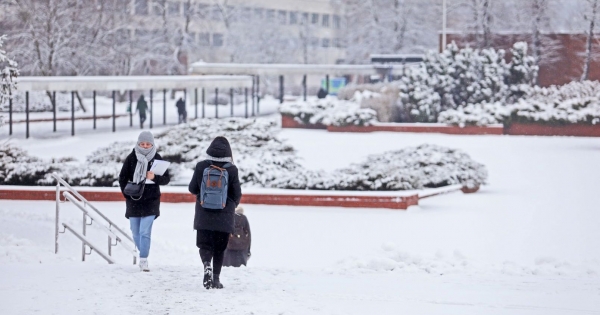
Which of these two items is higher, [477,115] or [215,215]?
[215,215]

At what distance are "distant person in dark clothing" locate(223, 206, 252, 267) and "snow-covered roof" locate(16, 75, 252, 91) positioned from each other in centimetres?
2283

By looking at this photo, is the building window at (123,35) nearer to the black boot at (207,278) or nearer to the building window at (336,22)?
the building window at (336,22)

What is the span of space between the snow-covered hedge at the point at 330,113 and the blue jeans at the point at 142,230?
27436 mm

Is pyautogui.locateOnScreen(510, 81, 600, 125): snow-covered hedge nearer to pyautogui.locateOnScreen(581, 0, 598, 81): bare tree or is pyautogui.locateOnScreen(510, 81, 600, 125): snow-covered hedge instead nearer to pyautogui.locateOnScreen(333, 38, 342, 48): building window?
pyautogui.locateOnScreen(581, 0, 598, 81): bare tree

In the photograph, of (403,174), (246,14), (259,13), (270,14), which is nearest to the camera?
(403,174)

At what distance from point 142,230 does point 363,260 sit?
2.78m

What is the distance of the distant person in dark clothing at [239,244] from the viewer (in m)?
11.5

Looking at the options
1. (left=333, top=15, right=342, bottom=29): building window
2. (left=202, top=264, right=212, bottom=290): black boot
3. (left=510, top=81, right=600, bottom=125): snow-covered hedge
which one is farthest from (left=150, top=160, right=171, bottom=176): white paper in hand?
(left=333, top=15, right=342, bottom=29): building window

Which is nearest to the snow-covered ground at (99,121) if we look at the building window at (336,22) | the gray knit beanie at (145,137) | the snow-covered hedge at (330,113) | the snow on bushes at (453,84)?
the snow-covered hedge at (330,113)

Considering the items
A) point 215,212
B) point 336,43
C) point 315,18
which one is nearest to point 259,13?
point 315,18

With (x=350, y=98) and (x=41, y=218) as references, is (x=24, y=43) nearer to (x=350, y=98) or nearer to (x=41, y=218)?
(x=350, y=98)

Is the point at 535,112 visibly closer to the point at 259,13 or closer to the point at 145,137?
the point at 145,137

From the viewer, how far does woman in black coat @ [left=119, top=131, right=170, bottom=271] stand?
1030cm

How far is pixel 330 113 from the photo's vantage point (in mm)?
39031
